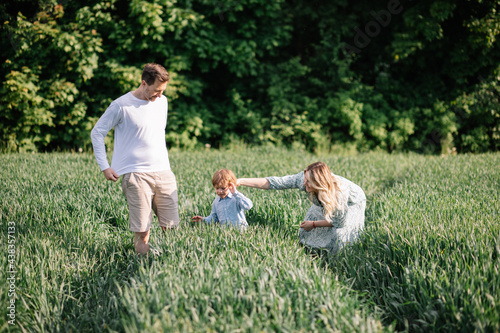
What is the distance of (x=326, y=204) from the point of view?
3.23 m

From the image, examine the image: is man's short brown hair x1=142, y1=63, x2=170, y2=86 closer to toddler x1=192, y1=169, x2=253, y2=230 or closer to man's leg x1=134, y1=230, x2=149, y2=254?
toddler x1=192, y1=169, x2=253, y2=230

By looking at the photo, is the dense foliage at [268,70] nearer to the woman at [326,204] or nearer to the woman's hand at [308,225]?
the woman at [326,204]

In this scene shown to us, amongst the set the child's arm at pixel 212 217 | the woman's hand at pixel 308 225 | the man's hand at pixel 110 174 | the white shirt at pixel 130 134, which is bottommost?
the child's arm at pixel 212 217

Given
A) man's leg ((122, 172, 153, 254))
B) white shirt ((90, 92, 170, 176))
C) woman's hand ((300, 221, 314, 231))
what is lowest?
woman's hand ((300, 221, 314, 231))

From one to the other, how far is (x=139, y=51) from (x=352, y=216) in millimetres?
9747

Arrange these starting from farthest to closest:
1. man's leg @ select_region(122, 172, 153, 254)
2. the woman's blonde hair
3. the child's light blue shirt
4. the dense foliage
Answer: the dense foliage < the child's light blue shirt < the woman's blonde hair < man's leg @ select_region(122, 172, 153, 254)

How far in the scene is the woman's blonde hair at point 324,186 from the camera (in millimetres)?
3215

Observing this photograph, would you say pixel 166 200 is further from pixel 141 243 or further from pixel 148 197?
pixel 141 243

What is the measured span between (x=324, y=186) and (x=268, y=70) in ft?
33.1

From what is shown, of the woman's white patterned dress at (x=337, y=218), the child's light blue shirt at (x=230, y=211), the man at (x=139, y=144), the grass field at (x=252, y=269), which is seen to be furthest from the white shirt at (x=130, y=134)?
the woman's white patterned dress at (x=337, y=218)

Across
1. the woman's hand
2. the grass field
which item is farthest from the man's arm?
the woman's hand

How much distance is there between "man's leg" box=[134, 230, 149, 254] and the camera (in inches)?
130

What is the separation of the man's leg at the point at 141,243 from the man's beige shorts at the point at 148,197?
113 mm

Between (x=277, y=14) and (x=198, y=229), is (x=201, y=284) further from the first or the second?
(x=277, y=14)
